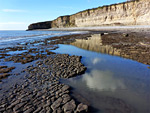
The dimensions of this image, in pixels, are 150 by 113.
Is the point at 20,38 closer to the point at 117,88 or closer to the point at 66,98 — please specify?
the point at 66,98

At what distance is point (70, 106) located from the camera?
490 centimetres

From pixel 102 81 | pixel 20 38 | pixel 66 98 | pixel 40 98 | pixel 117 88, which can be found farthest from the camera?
pixel 20 38

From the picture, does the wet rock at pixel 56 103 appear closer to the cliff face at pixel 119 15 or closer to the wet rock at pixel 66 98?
the wet rock at pixel 66 98

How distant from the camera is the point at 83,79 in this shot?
7.74 metres

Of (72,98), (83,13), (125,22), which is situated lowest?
(72,98)

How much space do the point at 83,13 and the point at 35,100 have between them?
109981 millimetres

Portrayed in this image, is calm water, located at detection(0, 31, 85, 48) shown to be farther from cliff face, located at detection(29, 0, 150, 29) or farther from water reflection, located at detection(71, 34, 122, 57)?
cliff face, located at detection(29, 0, 150, 29)

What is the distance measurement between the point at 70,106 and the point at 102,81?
10.7 ft

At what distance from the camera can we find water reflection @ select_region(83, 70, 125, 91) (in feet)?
21.4

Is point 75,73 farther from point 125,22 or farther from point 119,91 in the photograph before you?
point 125,22

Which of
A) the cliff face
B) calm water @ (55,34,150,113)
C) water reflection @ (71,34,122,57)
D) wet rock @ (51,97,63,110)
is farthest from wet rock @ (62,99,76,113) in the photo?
the cliff face

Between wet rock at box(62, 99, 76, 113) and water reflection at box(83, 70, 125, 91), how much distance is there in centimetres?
196

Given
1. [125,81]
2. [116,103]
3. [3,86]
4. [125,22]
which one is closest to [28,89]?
[3,86]

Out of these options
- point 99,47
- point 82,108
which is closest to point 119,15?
point 99,47
